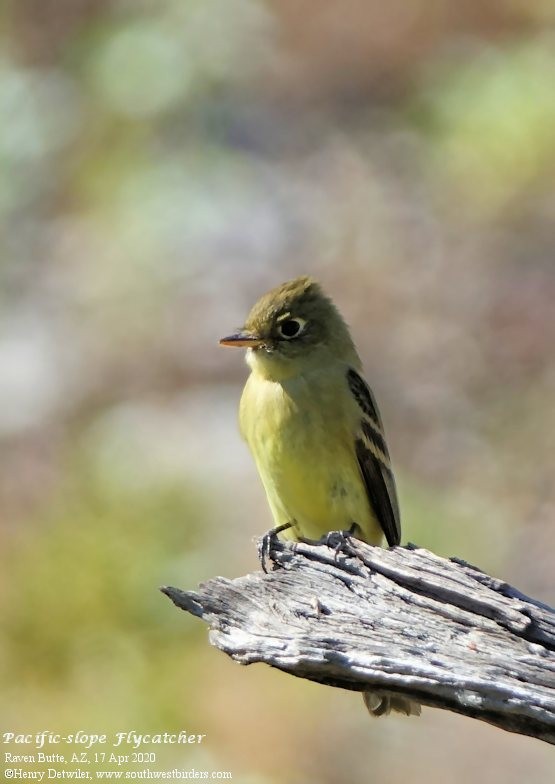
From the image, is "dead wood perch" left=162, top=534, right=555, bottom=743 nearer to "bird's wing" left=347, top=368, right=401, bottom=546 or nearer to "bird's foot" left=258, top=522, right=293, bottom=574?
"bird's foot" left=258, top=522, right=293, bottom=574

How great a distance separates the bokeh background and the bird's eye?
6.96ft

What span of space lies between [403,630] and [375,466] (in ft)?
5.45

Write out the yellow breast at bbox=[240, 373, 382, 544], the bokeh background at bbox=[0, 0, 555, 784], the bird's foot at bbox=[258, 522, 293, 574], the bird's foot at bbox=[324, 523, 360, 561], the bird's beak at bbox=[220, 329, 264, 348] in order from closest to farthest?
the bird's foot at bbox=[324, 523, 360, 561]
the bird's foot at bbox=[258, 522, 293, 574]
the yellow breast at bbox=[240, 373, 382, 544]
the bird's beak at bbox=[220, 329, 264, 348]
the bokeh background at bbox=[0, 0, 555, 784]

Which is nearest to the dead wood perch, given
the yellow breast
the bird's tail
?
the bird's tail

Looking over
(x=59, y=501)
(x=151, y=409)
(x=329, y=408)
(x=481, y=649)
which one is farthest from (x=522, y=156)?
(x=481, y=649)

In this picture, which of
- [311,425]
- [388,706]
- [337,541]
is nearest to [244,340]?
[311,425]

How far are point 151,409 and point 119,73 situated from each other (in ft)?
11.8

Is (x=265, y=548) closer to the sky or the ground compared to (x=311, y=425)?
closer to the ground

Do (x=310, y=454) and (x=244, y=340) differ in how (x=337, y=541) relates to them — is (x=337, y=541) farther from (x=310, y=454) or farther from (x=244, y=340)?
(x=244, y=340)

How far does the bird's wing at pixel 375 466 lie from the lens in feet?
19.2

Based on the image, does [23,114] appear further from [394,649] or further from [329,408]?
[394,649]

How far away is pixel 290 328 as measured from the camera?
19.6 feet

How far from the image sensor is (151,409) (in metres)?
9.34

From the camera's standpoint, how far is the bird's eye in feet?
19.5
